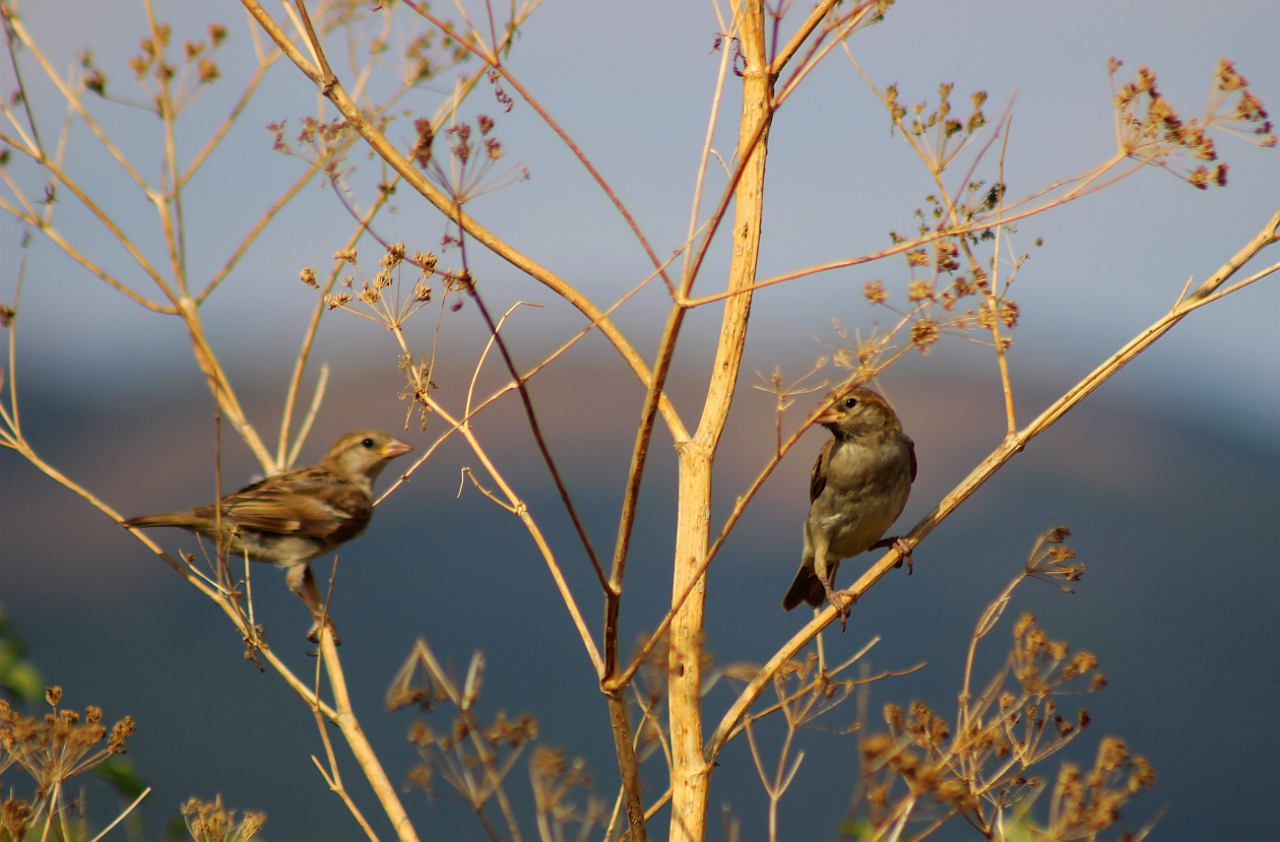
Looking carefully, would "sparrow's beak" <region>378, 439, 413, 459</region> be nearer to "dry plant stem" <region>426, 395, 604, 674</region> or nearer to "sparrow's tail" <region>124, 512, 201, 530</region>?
"sparrow's tail" <region>124, 512, 201, 530</region>

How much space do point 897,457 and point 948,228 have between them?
330 centimetres

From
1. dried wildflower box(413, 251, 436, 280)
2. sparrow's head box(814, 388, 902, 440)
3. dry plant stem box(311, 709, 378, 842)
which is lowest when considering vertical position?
dry plant stem box(311, 709, 378, 842)

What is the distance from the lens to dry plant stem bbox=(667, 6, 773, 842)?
2.86 m

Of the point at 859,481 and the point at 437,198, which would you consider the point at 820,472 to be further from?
the point at 437,198

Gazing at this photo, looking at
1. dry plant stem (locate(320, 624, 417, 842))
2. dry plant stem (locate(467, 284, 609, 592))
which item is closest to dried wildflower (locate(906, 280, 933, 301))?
dry plant stem (locate(467, 284, 609, 592))

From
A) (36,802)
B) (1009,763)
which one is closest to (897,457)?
(1009,763)

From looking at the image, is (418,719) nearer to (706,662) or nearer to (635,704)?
(635,704)

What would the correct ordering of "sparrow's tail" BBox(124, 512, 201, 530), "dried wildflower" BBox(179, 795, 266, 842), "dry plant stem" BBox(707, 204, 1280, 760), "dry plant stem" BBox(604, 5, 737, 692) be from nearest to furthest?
1. "dry plant stem" BBox(604, 5, 737, 692)
2. "dry plant stem" BBox(707, 204, 1280, 760)
3. "dried wildflower" BBox(179, 795, 266, 842)
4. "sparrow's tail" BBox(124, 512, 201, 530)

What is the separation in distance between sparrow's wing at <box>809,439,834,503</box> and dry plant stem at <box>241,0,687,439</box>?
3.28 m

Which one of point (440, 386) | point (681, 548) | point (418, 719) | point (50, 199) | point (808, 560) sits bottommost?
point (808, 560)

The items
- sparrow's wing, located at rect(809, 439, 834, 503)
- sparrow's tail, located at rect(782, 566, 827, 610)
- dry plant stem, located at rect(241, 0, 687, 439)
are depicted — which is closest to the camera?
dry plant stem, located at rect(241, 0, 687, 439)

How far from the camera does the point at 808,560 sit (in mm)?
6430

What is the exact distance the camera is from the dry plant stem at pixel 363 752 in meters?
3.15

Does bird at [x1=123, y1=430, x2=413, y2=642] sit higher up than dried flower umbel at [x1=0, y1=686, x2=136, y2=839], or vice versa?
bird at [x1=123, y1=430, x2=413, y2=642]
